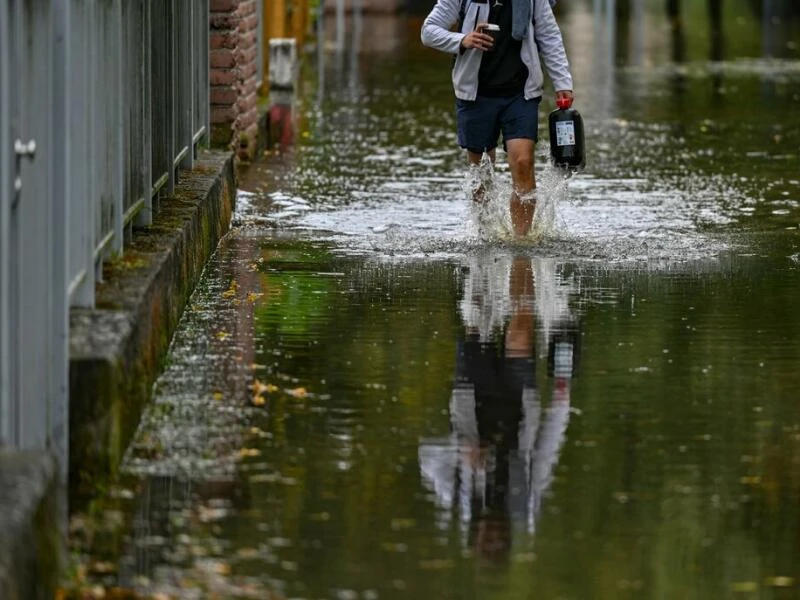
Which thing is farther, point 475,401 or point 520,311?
point 520,311

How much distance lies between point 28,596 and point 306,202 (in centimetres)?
861

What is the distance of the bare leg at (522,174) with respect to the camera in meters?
11.2

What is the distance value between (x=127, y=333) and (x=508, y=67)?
494cm

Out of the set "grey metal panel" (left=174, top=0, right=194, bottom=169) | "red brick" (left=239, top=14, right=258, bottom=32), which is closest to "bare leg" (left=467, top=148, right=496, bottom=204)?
"grey metal panel" (left=174, top=0, right=194, bottom=169)

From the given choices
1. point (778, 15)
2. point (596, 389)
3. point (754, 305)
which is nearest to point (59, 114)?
point (596, 389)

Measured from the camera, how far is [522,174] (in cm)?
1124

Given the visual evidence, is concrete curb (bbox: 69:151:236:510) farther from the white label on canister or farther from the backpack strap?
the white label on canister

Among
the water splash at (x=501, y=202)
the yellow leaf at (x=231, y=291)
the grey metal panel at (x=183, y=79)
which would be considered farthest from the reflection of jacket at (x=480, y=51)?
the yellow leaf at (x=231, y=291)

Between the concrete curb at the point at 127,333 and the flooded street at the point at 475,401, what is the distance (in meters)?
0.11

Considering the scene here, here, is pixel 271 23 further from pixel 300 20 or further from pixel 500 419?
pixel 500 419

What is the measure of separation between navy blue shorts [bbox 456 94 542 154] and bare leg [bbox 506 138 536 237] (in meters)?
0.04

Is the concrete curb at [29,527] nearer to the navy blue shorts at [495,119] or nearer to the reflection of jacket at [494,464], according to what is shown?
the reflection of jacket at [494,464]

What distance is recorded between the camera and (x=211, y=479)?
20.9ft

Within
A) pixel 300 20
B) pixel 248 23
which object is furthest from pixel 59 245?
pixel 300 20
